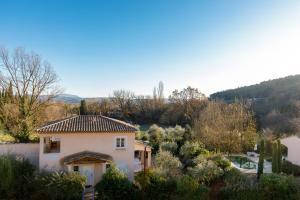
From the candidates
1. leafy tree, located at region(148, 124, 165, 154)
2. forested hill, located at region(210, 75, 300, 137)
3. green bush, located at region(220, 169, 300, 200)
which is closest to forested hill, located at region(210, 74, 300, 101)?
forested hill, located at region(210, 75, 300, 137)

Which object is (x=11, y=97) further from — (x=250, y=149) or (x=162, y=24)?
(x=250, y=149)

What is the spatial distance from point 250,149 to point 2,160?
1267 inches

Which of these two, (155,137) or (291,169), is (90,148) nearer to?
(155,137)

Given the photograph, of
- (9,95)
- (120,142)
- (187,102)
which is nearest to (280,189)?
(120,142)

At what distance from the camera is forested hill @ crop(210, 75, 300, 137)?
4641 cm

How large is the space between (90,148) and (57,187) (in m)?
4.48

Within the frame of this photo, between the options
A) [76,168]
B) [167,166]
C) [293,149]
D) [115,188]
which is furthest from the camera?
[293,149]

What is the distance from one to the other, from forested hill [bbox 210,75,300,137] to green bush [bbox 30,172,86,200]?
A: 106 ft

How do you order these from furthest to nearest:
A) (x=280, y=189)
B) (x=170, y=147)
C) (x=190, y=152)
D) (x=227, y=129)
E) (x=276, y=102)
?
(x=276, y=102)
(x=227, y=129)
(x=170, y=147)
(x=190, y=152)
(x=280, y=189)

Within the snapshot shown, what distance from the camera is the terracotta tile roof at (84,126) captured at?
2142cm

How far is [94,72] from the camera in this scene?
35156mm

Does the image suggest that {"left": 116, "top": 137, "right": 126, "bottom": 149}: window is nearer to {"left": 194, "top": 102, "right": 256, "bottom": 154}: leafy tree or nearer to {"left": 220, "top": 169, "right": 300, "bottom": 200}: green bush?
{"left": 220, "top": 169, "right": 300, "bottom": 200}: green bush

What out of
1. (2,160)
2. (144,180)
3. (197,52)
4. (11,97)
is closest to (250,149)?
(197,52)

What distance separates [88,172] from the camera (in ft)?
72.3
